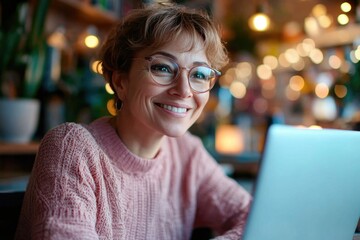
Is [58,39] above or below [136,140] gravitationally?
above

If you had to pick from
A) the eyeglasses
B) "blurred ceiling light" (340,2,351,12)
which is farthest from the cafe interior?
the eyeglasses

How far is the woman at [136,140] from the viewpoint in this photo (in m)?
0.81

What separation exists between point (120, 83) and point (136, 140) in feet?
0.51

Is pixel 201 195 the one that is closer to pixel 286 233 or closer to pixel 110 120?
pixel 110 120

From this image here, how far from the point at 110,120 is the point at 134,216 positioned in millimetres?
264

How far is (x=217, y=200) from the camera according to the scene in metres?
1.23

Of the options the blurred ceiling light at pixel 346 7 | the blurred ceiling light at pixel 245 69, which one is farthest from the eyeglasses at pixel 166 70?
the blurred ceiling light at pixel 245 69

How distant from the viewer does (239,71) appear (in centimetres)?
468

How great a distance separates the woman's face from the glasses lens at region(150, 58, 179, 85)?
1 cm

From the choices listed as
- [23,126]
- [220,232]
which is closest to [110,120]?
[220,232]

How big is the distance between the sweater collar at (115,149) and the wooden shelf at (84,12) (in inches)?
56.3

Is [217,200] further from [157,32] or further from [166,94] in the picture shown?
[157,32]

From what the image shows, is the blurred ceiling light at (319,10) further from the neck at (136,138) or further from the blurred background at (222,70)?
the neck at (136,138)

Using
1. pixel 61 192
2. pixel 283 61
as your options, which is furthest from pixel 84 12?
pixel 283 61
